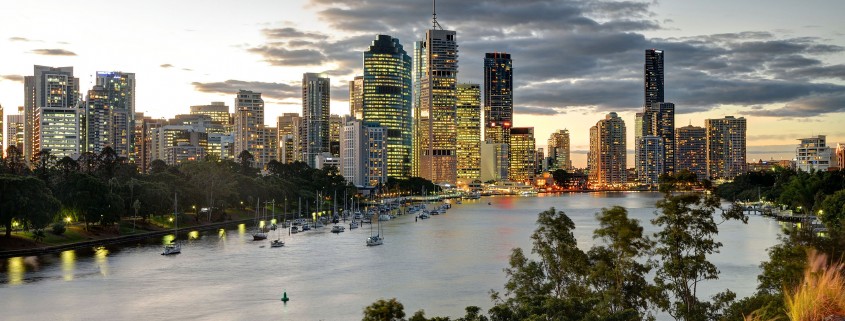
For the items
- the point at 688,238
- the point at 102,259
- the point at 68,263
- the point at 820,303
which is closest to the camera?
the point at 820,303

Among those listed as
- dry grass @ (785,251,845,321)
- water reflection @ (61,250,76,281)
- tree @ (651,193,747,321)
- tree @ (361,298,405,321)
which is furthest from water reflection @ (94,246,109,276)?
dry grass @ (785,251,845,321)

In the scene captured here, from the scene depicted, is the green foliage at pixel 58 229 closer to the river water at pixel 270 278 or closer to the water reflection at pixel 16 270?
the river water at pixel 270 278

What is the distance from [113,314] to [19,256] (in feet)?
117

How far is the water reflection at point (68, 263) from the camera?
75.4 m

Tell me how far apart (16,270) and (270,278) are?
23.9 m

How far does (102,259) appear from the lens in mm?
88625

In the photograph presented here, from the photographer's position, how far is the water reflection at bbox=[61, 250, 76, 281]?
75438 mm

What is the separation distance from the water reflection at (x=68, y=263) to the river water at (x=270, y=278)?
0.33 ft

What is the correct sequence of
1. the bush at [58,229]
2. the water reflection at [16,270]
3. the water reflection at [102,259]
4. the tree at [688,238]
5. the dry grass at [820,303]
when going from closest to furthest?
the dry grass at [820,303] < the tree at [688,238] < the water reflection at [16,270] < the water reflection at [102,259] < the bush at [58,229]

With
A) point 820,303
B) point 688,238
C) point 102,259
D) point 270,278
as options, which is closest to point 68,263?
point 102,259

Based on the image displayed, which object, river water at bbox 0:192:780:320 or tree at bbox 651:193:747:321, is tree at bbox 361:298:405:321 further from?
river water at bbox 0:192:780:320

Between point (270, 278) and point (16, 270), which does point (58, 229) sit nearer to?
point (16, 270)

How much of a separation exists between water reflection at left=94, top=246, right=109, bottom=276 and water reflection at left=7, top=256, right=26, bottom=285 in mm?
7008

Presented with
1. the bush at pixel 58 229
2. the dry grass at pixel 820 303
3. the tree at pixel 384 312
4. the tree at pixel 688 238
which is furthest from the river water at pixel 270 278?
the dry grass at pixel 820 303
